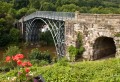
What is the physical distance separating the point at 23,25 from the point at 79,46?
2836 cm

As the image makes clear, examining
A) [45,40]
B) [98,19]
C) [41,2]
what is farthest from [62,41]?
[41,2]

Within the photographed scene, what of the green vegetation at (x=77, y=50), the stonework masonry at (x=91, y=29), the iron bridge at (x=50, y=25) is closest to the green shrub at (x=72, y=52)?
the green vegetation at (x=77, y=50)

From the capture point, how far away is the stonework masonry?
22953mm

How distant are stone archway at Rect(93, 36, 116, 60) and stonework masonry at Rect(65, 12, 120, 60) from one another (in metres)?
0.41

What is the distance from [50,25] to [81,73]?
77.3 feet

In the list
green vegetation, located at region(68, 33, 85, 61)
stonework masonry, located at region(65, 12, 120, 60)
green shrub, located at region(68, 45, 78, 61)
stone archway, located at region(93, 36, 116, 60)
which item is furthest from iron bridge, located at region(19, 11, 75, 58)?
stone archway, located at region(93, 36, 116, 60)

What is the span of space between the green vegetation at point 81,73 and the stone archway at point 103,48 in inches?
440

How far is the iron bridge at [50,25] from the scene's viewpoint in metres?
30.5

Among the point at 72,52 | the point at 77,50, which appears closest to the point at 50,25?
the point at 72,52

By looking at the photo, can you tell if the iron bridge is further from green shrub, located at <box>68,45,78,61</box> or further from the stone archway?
the stone archway

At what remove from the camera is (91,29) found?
24.8 meters

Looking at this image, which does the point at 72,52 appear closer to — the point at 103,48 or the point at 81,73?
the point at 103,48

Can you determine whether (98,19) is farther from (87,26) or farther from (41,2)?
(41,2)

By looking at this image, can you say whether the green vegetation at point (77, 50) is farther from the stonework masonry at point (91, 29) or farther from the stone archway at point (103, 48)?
the stone archway at point (103, 48)
